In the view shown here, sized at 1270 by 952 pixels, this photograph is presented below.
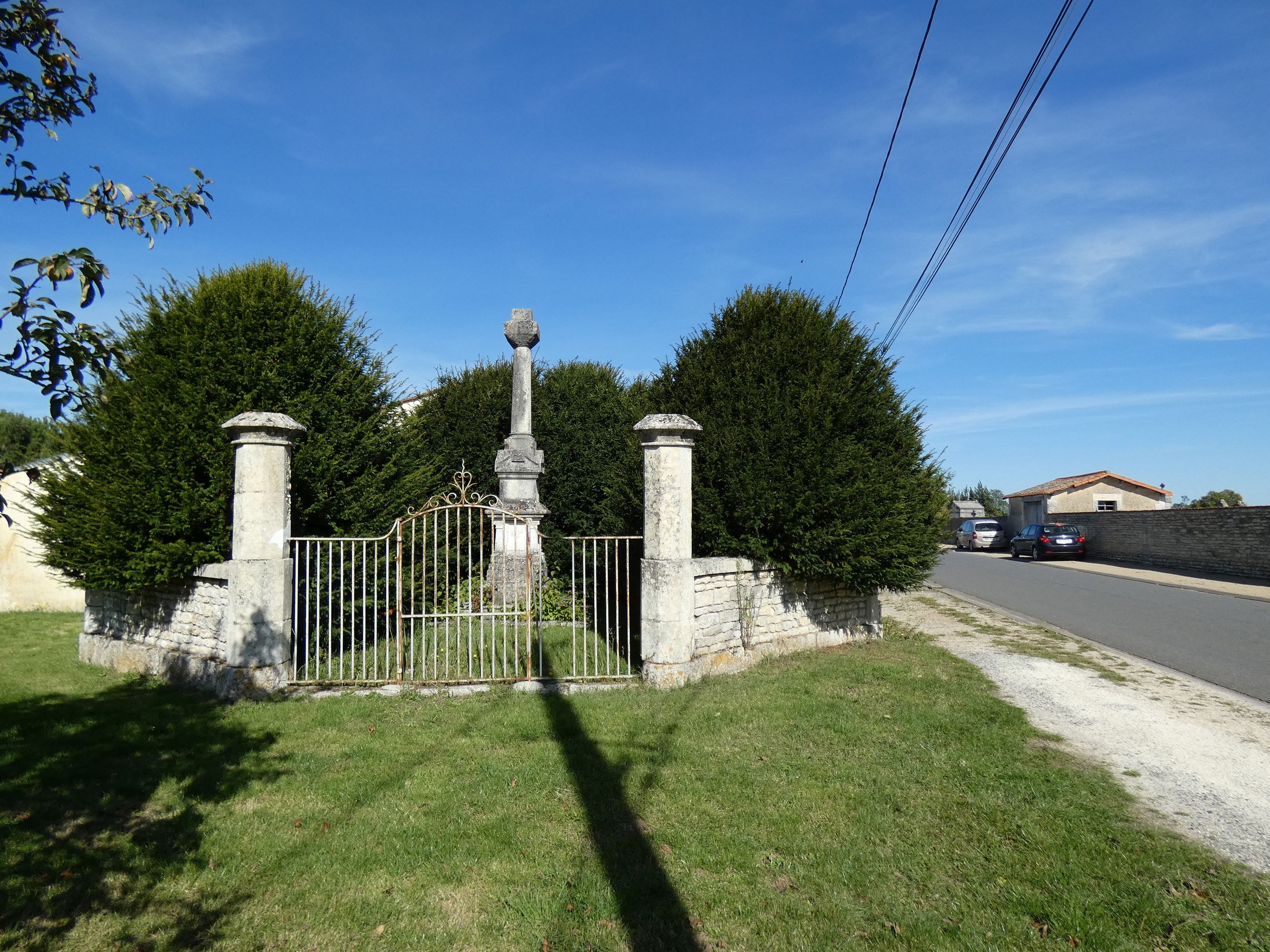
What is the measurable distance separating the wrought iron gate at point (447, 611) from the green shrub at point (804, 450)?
63.4 inches

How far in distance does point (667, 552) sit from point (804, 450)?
233 cm

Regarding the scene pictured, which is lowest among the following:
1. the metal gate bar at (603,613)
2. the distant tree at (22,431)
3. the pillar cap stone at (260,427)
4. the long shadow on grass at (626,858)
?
the long shadow on grass at (626,858)

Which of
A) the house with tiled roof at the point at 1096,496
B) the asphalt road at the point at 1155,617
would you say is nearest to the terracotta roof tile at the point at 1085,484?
the house with tiled roof at the point at 1096,496

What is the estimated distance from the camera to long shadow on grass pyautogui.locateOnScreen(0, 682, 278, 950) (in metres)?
3.17

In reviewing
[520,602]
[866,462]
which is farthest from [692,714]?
[520,602]

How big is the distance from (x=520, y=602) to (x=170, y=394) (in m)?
5.34

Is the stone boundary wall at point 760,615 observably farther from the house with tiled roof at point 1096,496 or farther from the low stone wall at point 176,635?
the house with tiled roof at point 1096,496

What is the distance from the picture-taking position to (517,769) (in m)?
4.88

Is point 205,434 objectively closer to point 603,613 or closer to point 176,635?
point 176,635

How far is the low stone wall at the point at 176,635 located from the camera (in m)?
6.86

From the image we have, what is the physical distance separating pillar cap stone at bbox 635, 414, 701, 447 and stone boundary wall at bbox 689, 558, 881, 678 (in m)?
1.31

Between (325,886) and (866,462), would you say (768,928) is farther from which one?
(866,462)

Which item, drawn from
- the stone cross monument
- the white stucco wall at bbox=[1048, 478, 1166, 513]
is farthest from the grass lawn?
the white stucco wall at bbox=[1048, 478, 1166, 513]

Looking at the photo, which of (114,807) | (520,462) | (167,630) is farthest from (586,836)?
(520,462)
